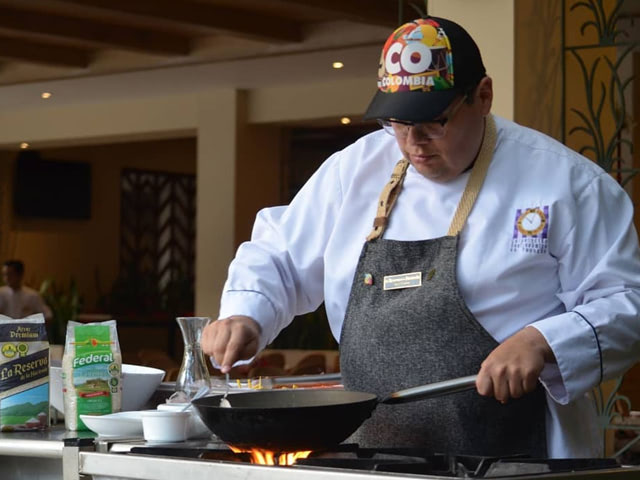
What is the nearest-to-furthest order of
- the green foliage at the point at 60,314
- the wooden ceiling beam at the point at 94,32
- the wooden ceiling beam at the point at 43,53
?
1. the wooden ceiling beam at the point at 94,32
2. the wooden ceiling beam at the point at 43,53
3. the green foliage at the point at 60,314

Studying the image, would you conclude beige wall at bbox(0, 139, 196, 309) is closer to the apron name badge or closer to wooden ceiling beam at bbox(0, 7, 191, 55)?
wooden ceiling beam at bbox(0, 7, 191, 55)

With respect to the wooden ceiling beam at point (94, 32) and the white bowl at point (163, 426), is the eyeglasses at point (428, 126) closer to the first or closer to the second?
the white bowl at point (163, 426)

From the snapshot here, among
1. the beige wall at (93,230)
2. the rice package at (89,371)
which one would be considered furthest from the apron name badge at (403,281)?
the beige wall at (93,230)

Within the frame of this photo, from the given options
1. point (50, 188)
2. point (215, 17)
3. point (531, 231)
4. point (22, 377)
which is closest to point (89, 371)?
point (22, 377)

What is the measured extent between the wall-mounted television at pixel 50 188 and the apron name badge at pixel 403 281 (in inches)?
500

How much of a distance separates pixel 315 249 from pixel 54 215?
1309 centimetres

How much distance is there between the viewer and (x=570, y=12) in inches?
155

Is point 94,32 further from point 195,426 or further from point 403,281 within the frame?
point 403,281

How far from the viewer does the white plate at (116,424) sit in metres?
2.02

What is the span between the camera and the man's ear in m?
1.89

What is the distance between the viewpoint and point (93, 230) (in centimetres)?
1538

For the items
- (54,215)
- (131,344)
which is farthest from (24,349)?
(54,215)

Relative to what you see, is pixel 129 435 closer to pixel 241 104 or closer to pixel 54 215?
pixel 241 104

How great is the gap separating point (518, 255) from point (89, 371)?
795 millimetres
